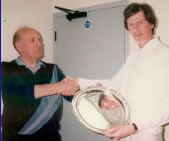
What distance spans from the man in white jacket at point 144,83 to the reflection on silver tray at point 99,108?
3 centimetres

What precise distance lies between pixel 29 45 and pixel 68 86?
0.61ft

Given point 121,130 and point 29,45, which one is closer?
point 121,130

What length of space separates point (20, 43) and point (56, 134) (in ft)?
→ 1.14

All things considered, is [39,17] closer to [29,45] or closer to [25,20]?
[25,20]

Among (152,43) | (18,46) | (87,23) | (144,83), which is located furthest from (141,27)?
(18,46)

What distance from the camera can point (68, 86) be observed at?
916mm

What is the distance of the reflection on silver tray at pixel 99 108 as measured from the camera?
0.73 meters

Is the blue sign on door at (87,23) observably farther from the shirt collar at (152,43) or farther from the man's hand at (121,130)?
the man's hand at (121,130)

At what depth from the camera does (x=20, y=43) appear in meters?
0.92

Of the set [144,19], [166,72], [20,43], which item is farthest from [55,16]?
[166,72]

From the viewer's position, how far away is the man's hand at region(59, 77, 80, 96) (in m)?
0.90

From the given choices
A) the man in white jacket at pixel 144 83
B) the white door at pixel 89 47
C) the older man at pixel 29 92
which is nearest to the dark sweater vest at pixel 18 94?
the older man at pixel 29 92

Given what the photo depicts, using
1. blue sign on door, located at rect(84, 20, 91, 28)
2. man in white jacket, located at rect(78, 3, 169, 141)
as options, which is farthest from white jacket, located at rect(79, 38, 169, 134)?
blue sign on door, located at rect(84, 20, 91, 28)

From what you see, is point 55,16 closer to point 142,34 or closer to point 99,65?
point 99,65
